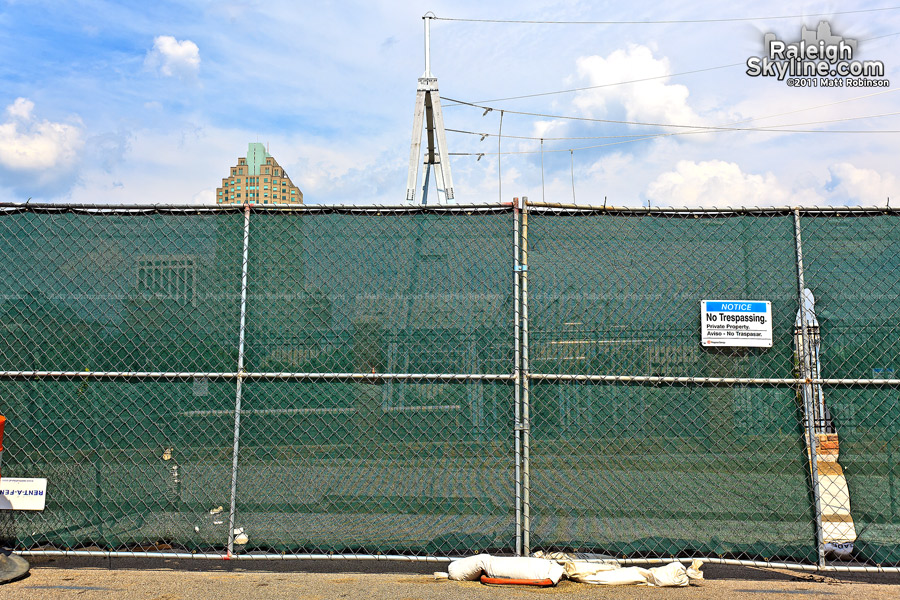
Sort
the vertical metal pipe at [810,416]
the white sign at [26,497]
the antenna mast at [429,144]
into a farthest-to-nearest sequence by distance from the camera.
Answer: the antenna mast at [429,144]
the white sign at [26,497]
the vertical metal pipe at [810,416]

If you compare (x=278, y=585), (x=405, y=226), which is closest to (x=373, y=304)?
(x=405, y=226)

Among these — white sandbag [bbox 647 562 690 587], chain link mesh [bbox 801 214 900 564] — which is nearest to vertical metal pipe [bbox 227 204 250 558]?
white sandbag [bbox 647 562 690 587]

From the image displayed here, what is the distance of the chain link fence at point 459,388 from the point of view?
4793 mm

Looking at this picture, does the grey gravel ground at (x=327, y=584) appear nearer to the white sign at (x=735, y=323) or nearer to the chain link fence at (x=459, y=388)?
the chain link fence at (x=459, y=388)

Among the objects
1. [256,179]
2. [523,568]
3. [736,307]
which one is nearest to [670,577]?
[523,568]

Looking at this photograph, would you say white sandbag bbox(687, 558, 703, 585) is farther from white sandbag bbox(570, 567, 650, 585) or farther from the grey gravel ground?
white sandbag bbox(570, 567, 650, 585)

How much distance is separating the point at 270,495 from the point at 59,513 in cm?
169

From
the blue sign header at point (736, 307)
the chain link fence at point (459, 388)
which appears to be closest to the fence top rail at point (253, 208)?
the chain link fence at point (459, 388)

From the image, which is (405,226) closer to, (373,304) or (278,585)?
(373,304)

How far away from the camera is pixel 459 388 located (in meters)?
4.88

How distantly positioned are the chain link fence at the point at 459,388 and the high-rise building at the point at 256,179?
133315 mm

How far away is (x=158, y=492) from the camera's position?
4938mm

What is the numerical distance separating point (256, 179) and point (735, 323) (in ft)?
497

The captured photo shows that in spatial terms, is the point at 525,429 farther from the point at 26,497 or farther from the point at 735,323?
the point at 26,497
